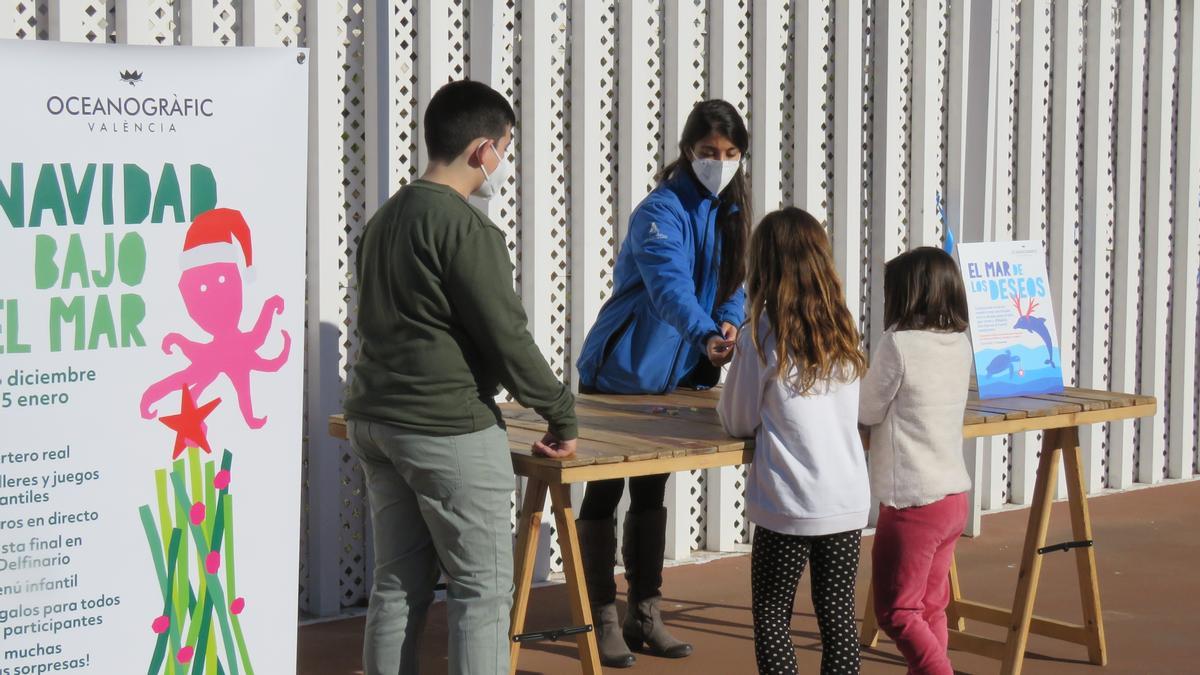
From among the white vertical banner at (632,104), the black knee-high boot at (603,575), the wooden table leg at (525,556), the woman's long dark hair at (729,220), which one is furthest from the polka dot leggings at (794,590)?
the white vertical banner at (632,104)

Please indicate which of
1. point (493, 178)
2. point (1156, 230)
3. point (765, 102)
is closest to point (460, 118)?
point (493, 178)

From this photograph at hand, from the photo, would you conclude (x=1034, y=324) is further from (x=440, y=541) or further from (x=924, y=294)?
(x=440, y=541)

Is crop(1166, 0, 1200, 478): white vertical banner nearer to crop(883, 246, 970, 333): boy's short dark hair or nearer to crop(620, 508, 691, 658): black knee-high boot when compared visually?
crop(620, 508, 691, 658): black knee-high boot

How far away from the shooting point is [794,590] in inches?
169

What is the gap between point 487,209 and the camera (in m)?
6.27

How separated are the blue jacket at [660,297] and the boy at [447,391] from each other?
1.05 m

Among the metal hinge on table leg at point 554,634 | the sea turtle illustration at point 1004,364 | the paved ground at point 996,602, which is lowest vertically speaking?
the paved ground at point 996,602

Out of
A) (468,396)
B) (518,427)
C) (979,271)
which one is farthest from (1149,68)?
(468,396)

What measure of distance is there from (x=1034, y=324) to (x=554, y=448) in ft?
7.19

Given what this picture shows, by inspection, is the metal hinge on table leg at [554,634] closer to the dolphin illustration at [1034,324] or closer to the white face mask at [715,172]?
the white face mask at [715,172]

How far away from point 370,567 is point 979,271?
2.64 m

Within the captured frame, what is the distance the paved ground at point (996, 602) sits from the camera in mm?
5484

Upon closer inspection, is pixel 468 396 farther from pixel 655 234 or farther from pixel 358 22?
pixel 358 22

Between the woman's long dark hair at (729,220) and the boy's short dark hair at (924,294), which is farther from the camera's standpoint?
the woman's long dark hair at (729,220)
